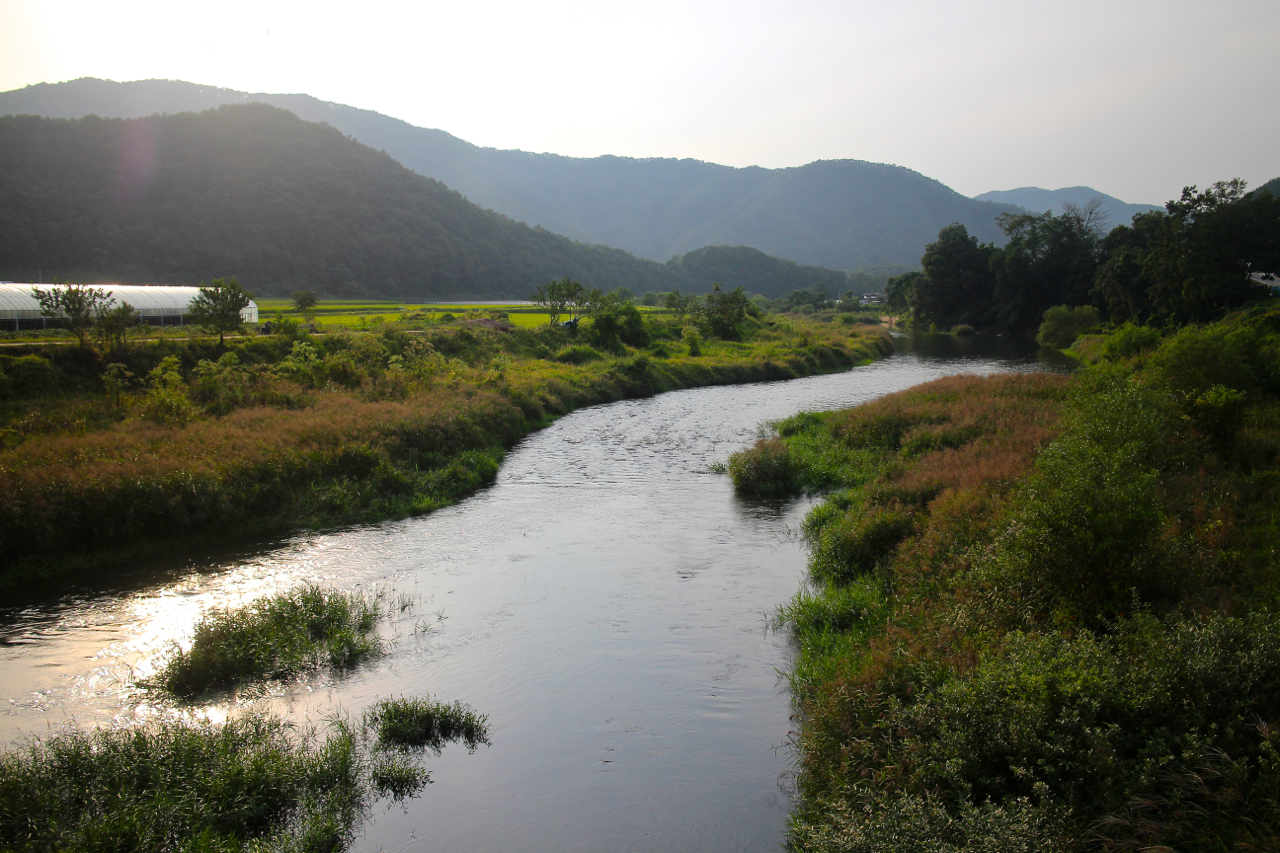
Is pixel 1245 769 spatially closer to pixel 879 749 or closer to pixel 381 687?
pixel 879 749

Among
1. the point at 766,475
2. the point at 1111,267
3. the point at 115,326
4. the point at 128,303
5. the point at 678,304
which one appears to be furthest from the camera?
the point at 678,304

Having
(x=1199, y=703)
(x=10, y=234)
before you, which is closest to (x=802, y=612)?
(x=1199, y=703)

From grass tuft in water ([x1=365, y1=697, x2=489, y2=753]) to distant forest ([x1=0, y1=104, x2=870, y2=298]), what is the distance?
7875 cm

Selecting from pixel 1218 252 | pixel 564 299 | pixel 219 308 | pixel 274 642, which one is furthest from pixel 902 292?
pixel 274 642

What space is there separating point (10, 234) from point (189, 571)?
74.6 m

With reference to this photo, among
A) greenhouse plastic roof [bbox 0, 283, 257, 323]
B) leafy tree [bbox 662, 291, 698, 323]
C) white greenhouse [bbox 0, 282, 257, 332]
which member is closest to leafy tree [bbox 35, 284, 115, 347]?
white greenhouse [bbox 0, 282, 257, 332]

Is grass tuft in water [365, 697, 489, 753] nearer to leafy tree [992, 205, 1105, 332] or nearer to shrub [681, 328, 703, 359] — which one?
shrub [681, 328, 703, 359]

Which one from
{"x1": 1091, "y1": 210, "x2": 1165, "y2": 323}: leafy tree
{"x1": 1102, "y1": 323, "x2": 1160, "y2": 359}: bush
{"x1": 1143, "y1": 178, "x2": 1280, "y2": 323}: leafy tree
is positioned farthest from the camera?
{"x1": 1091, "y1": 210, "x2": 1165, "y2": 323}: leafy tree

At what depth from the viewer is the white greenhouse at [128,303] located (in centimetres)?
3291

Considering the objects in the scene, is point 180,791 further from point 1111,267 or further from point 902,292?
point 902,292

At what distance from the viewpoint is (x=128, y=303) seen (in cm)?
3634

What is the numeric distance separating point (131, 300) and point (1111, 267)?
8646cm

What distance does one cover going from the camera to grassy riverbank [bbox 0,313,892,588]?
1534 cm

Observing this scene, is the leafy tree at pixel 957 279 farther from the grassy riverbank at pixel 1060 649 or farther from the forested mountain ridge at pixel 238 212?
the grassy riverbank at pixel 1060 649
